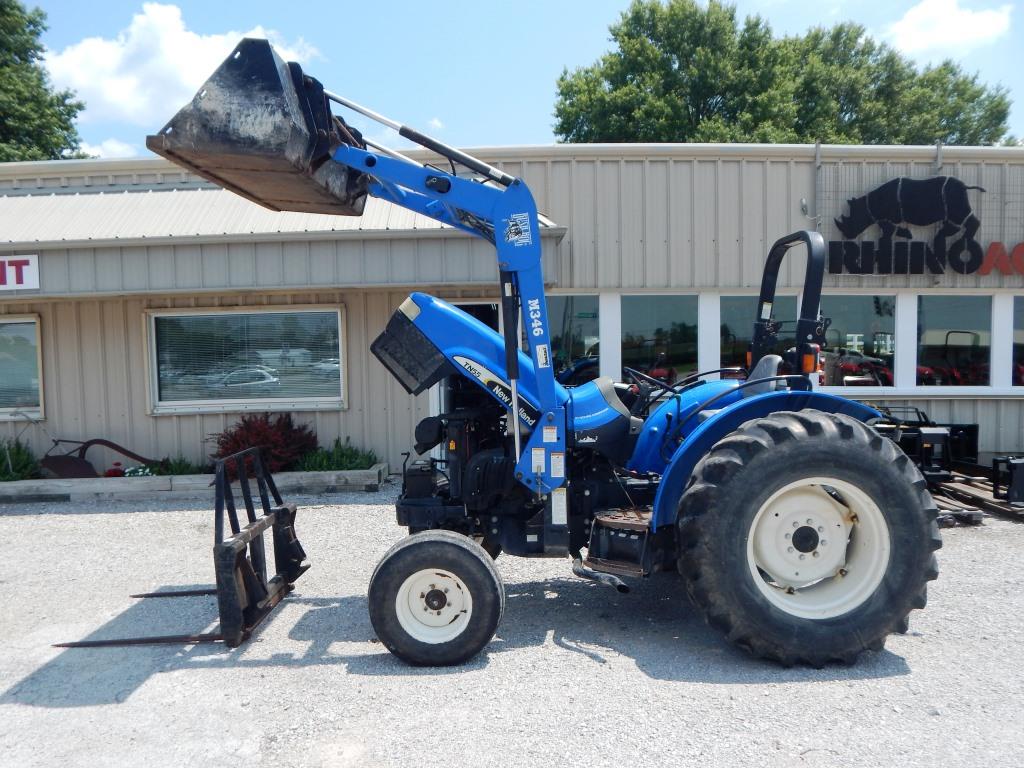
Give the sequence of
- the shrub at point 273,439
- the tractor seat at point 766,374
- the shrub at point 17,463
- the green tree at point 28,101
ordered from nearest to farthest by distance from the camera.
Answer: the tractor seat at point 766,374 → the shrub at point 273,439 → the shrub at point 17,463 → the green tree at point 28,101

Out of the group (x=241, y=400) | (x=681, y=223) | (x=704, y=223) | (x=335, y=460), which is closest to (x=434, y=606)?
(x=335, y=460)

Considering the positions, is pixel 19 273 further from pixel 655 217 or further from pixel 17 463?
pixel 655 217

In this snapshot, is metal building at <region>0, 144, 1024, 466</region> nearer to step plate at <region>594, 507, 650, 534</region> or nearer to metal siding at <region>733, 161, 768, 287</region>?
metal siding at <region>733, 161, 768, 287</region>

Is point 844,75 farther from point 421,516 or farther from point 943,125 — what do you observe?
point 421,516

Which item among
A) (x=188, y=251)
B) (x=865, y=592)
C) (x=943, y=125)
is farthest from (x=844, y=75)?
(x=865, y=592)

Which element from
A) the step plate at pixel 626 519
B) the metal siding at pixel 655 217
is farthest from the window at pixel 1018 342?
the step plate at pixel 626 519

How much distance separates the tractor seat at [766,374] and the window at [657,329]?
509 cm

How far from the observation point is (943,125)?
30.6 metres

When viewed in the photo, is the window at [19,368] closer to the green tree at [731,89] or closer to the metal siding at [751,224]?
the metal siding at [751,224]

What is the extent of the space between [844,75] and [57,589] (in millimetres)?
31137

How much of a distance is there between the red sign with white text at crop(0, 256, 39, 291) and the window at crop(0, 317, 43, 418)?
1.46 metres

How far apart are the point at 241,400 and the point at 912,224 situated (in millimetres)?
9012

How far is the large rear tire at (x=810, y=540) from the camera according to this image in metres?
3.80

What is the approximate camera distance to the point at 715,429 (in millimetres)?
4219
